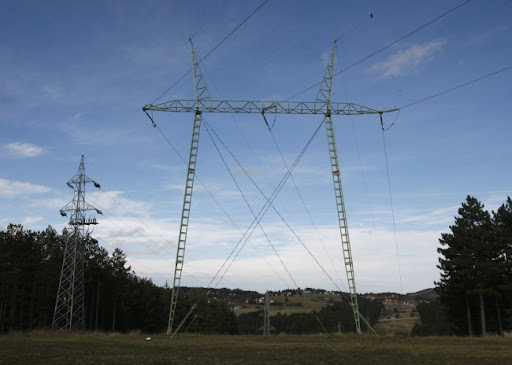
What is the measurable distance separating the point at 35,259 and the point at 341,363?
67.1m

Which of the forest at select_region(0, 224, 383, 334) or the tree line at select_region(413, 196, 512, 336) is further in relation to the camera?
the forest at select_region(0, 224, 383, 334)

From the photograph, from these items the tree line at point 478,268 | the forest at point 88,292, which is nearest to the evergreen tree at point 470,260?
the tree line at point 478,268

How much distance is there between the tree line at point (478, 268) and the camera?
151 ft

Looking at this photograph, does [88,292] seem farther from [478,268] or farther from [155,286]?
[478,268]

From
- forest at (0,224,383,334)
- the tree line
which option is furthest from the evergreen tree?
forest at (0,224,383,334)

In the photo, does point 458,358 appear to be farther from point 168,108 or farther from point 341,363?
point 168,108

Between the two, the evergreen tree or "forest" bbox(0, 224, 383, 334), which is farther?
"forest" bbox(0, 224, 383, 334)

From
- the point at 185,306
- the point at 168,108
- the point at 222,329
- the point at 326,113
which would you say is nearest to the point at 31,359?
the point at 168,108

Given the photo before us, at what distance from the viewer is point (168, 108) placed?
3509 centimetres

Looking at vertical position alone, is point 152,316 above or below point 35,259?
below

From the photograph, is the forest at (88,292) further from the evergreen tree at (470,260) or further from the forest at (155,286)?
the evergreen tree at (470,260)

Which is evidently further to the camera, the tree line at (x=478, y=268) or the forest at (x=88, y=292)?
the forest at (x=88, y=292)

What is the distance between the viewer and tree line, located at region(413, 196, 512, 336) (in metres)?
46.1

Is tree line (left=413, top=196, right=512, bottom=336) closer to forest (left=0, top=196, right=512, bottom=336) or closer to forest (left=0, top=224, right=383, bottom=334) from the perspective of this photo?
forest (left=0, top=196, right=512, bottom=336)
